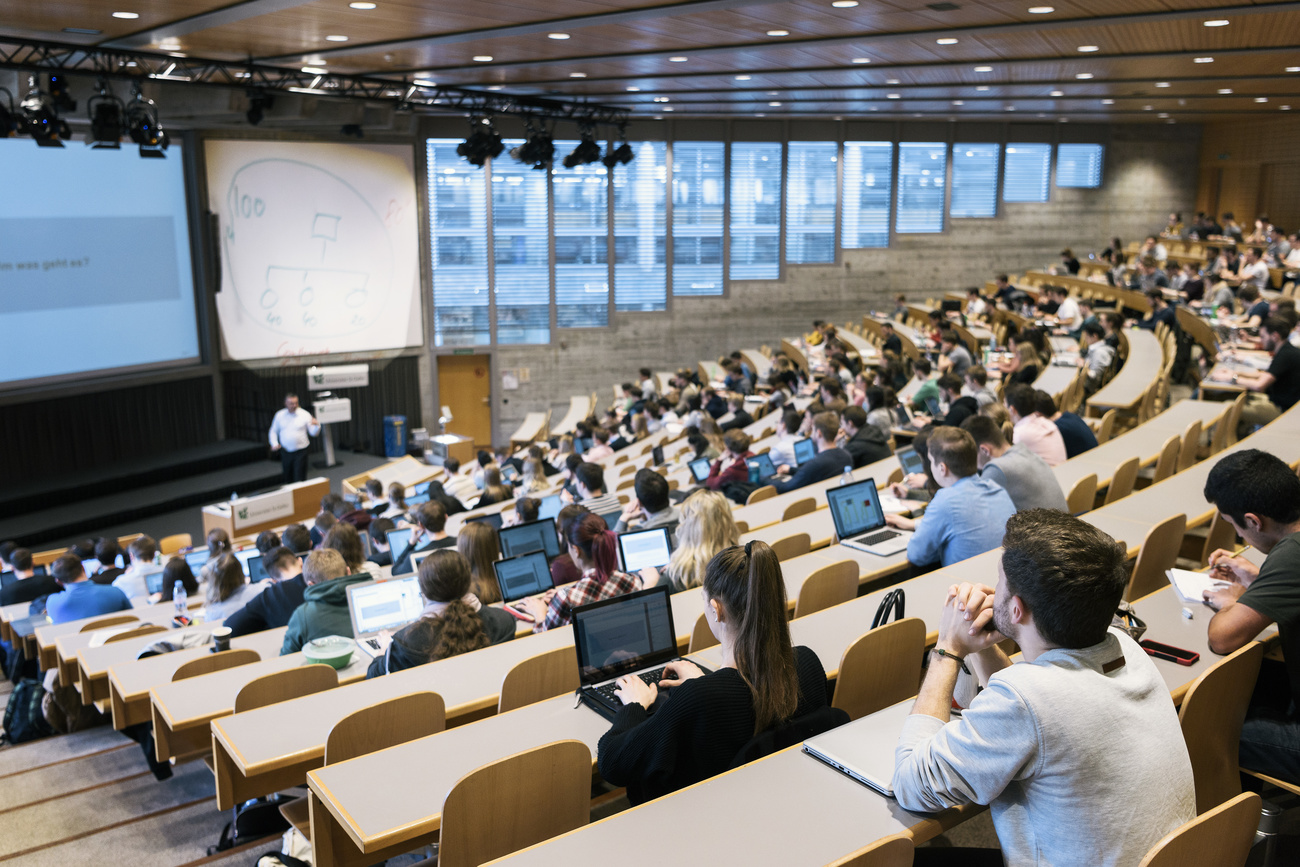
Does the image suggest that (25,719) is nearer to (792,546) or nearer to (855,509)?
(792,546)

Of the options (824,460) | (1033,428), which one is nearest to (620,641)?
(1033,428)

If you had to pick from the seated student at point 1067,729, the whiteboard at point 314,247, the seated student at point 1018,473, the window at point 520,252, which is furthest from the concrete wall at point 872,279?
the seated student at point 1067,729

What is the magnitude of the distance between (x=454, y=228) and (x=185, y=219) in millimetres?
4703

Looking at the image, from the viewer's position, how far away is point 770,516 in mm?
6301

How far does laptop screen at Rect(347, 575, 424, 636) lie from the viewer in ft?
15.1

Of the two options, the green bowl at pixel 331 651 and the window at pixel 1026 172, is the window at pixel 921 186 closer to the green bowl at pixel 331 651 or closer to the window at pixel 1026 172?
the window at pixel 1026 172

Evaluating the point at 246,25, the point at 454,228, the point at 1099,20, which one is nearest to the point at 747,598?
the point at 1099,20

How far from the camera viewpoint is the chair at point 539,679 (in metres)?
3.24

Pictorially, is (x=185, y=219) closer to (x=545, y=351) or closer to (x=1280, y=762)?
(x=545, y=351)

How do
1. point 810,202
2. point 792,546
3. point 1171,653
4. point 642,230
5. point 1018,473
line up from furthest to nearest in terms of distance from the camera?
point 810,202 < point 642,230 < point 792,546 < point 1018,473 < point 1171,653

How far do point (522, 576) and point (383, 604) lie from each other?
90 cm

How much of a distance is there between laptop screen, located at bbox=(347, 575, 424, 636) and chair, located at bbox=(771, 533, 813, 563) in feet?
5.94

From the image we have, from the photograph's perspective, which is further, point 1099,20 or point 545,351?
point 545,351

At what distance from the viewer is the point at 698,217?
1912 cm
